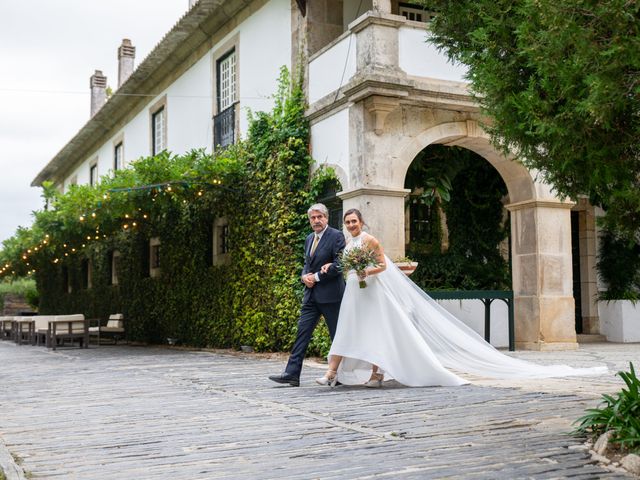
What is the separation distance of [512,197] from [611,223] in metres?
8.78

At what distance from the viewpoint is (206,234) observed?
55.8 feet

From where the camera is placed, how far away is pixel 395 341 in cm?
771

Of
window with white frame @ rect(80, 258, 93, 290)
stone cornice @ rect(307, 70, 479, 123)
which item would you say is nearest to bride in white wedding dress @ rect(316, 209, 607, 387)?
stone cornice @ rect(307, 70, 479, 123)

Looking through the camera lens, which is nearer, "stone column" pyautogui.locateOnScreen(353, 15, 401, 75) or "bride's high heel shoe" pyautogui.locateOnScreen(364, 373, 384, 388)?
"bride's high heel shoe" pyautogui.locateOnScreen(364, 373, 384, 388)

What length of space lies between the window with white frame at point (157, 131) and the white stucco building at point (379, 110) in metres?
3.47

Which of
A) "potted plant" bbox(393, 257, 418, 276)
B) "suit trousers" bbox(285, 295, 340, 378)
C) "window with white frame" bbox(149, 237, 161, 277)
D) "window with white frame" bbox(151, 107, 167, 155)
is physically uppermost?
"window with white frame" bbox(151, 107, 167, 155)

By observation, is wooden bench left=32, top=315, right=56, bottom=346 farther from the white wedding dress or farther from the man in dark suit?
the white wedding dress

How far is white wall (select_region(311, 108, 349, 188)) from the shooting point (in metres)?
11.9

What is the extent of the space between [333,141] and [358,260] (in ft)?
16.5

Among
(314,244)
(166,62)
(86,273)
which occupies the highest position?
(166,62)

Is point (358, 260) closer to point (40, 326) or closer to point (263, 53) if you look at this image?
point (263, 53)

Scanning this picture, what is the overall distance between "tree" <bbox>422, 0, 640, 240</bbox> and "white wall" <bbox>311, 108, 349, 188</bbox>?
641cm

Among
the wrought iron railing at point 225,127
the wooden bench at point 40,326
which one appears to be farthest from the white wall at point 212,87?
the wooden bench at point 40,326

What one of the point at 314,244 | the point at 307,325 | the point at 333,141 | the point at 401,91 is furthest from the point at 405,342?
the point at 333,141
